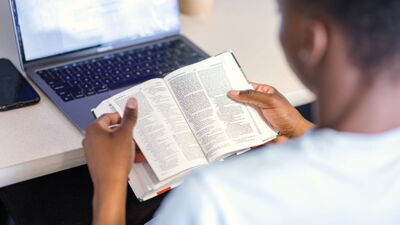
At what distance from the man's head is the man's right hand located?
0.36 meters

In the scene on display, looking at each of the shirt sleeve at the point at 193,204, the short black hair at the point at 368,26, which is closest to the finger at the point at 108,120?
the shirt sleeve at the point at 193,204

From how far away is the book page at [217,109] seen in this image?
0.92m

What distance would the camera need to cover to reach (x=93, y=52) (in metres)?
1.16

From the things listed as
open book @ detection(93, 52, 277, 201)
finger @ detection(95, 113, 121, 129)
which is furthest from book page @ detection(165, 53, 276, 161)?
finger @ detection(95, 113, 121, 129)

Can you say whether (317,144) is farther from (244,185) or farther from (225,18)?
(225,18)

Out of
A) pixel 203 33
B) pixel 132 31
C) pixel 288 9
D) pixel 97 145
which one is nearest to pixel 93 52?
pixel 132 31

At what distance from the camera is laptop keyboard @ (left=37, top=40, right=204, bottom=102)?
1052mm

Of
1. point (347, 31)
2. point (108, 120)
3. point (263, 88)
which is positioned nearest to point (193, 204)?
point (347, 31)

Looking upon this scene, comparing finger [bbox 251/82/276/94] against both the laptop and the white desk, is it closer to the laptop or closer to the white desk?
the white desk

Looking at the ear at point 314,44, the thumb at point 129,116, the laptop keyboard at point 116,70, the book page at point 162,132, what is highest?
the ear at point 314,44

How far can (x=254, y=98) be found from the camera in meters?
0.96

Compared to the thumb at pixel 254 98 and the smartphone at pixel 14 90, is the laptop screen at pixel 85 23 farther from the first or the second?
the thumb at pixel 254 98

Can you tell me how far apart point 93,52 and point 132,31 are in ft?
0.30

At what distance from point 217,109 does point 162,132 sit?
0.10 meters
